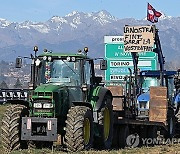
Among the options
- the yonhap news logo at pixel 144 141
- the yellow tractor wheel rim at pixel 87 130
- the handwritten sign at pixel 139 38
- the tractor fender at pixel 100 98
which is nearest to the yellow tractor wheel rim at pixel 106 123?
the tractor fender at pixel 100 98

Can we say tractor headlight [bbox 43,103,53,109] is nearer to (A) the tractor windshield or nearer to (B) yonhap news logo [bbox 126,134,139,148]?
(A) the tractor windshield

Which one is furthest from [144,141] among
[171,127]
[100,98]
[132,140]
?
[100,98]

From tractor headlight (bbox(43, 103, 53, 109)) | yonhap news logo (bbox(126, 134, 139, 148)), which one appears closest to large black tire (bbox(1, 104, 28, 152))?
tractor headlight (bbox(43, 103, 53, 109))

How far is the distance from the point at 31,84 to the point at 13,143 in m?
1.80

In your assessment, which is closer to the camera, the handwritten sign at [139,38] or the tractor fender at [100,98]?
the tractor fender at [100,98]

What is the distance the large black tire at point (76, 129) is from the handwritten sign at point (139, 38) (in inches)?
349

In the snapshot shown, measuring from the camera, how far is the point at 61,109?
1472 cm

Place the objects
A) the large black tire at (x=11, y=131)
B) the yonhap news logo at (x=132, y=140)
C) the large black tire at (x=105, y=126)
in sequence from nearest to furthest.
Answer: the large black tire at (x=11, y=131) → the large black tire at (x=105, y=126) → the yonhap news logo at (x=132, y=140)

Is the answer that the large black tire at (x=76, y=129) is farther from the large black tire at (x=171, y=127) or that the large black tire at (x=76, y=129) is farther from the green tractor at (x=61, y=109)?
the large black tire at (x=171, y=127)

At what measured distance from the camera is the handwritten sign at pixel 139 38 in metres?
22.7

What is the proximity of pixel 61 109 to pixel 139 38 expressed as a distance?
8.99m

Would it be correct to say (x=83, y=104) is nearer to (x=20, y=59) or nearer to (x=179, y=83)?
(x=20, y=59)

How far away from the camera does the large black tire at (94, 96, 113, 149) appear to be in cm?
1557

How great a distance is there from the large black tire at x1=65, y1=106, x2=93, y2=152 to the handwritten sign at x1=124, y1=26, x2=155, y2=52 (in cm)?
885
